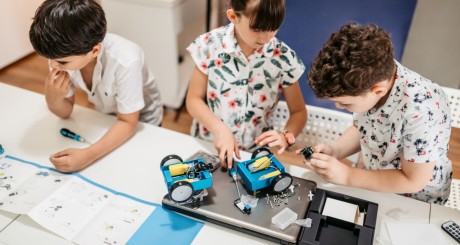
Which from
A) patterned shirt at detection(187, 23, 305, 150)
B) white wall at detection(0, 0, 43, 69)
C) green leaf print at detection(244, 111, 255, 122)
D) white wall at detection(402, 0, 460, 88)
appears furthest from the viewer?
white wall at detection(0, 0, 43, 69)

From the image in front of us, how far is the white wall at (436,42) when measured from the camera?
2002mm

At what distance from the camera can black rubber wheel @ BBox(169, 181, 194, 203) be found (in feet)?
2.90

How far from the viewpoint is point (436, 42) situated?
6.86 feet

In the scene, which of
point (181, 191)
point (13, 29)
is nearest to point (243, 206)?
point (181, 191)

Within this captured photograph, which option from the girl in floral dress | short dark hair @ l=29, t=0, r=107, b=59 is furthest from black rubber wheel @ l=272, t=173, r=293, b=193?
short dark hair @ l=29, t=0, r=107, b=59

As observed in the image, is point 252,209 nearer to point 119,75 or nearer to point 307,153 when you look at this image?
point 307,153

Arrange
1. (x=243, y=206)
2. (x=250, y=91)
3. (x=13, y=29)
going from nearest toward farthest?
(x=243, y=206) → (x=250, y=91) → (x=13, y=29)

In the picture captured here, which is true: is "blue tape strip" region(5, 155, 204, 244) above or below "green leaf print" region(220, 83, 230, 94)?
below

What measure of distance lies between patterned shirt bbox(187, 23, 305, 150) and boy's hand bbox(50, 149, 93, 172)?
0.42 meters

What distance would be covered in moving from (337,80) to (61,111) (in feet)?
2.80

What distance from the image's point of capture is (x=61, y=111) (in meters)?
1.25

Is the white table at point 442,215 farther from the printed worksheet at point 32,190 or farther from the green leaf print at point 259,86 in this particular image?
the printed worksheet at point 32,190

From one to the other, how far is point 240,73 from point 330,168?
399 mm

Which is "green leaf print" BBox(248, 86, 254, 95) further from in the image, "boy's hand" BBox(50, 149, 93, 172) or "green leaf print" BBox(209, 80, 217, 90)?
"boy's hand" BBox(50, 149, 93, 172)
